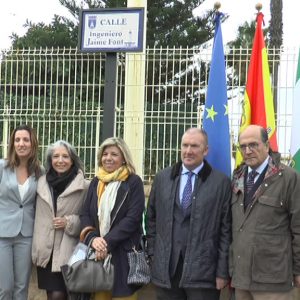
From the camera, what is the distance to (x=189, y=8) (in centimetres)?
1994

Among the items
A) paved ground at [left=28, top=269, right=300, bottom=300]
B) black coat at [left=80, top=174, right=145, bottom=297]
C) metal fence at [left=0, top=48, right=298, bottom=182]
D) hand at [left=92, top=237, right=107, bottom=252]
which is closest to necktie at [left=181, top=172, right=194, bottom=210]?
black coat at [left=80, top=174, right=145, bottom=297]

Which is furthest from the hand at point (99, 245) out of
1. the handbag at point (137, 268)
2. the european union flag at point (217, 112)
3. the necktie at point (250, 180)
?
the european union flag at point (217, 112)

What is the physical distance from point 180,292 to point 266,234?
819mm

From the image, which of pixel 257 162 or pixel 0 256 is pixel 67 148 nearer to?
pixel 0 256

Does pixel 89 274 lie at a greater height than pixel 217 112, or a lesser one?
lesser

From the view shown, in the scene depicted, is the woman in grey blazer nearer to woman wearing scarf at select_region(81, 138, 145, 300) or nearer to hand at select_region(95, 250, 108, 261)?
woman wearing scarf at select_region(81, 138, 145, 300)

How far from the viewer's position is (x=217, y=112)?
17.7 feet

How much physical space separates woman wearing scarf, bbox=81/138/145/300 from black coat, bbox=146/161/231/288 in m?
0.20

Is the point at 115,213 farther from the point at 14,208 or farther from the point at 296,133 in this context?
the point at 296,133

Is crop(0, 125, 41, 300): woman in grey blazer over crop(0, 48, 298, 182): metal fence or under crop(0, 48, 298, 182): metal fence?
under

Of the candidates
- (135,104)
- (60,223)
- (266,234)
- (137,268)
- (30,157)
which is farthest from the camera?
(135,104)

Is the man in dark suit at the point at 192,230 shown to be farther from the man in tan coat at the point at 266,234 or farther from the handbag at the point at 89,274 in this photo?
the handbag at the point at 89,274

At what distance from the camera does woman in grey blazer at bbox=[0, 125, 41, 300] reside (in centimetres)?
437

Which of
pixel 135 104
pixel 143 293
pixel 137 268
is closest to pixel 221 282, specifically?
pixel 137 268
